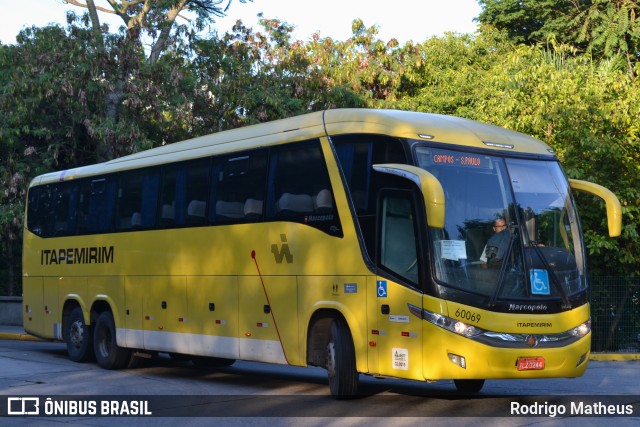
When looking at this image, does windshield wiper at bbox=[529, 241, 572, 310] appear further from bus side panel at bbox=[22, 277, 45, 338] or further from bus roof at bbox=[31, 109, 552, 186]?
bus side panel at bbox=[22, 277, 45, 338]

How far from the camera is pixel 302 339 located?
13.1 meters

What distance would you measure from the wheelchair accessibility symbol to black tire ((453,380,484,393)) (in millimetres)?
2305

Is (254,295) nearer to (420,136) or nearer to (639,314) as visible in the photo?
(420,136)

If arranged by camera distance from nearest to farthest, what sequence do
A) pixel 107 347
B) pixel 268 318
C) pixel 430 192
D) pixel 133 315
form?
pixel 430 192 → pixel 268 318 → pixel 133 315 → pixel 107 347

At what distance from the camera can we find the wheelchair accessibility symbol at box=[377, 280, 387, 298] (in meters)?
11.8

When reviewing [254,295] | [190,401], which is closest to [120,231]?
[254,295]

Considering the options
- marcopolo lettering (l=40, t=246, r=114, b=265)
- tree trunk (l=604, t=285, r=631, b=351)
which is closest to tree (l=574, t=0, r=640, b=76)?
tree trunk (l=604, t=285, r=631, b=351)

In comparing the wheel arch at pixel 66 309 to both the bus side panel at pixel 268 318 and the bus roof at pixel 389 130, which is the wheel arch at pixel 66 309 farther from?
the bus side panel at pixel 268 318

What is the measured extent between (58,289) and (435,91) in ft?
65.3

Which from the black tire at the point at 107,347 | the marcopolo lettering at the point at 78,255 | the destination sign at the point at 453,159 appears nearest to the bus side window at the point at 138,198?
the marcopolo lettering at the point at 78,255

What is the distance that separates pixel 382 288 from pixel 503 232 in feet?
5.12

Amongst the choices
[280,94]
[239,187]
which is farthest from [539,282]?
[280,94]

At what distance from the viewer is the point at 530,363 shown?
11.3 m

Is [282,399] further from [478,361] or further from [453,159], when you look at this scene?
[453,159]
